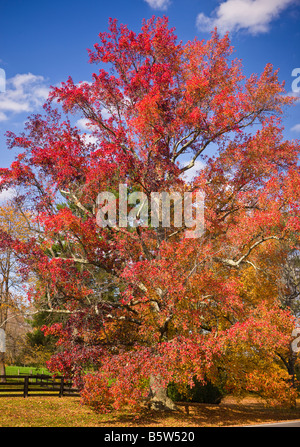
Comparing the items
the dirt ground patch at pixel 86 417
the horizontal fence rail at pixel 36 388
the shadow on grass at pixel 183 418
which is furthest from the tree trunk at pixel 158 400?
the horizontal fence rail at pixel 36 388

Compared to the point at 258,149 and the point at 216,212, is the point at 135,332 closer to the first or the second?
the point at 216,212

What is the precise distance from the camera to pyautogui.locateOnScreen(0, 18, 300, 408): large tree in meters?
11.9

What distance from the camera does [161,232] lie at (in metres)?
14.5

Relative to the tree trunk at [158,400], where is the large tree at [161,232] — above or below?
above

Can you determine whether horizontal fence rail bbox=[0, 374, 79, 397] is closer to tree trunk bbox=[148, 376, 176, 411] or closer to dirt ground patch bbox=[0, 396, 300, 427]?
dirt ground patch bbox=[0, 396, 300, 427]

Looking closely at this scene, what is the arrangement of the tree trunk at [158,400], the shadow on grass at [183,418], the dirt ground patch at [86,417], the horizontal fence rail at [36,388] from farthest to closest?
the horizontal fence rail at [36,388], the tree trunk at [158,400], the shadow on grass at [183,418], the dirt ground patch at [86,417]

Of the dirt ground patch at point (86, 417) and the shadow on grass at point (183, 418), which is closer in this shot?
the dirt ground patch at point (86, 417)

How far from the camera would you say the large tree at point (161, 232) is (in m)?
11.9

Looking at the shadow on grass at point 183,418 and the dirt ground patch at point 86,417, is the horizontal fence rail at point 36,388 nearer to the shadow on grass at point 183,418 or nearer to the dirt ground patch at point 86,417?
the dirt ground patch at point 86,417

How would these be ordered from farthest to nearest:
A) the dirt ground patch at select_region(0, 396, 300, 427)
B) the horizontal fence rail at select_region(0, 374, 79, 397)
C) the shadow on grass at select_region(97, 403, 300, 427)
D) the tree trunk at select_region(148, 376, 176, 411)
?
the horizontal fence rail at select_region(0, 374, 79, 397), the tree trunk at select_region(148, 376, 176, 411), the shadow on grass at select_region(97, 403, 300, 427), the dirt ground patch at select_region(0, 396, 300, 427)

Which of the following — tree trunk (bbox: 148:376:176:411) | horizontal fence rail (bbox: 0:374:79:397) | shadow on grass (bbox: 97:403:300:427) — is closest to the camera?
shadow on grass (bbox: 97:403:300:427)

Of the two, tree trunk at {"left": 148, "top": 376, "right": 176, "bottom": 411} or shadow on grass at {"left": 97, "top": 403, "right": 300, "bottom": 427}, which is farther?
tree trunk at {"left": 148, "top": 376, "right": 176, "bottom": 411}

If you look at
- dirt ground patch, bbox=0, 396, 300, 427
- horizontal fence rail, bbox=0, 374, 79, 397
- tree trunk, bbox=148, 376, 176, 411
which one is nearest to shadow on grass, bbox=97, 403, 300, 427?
dirt ground patch, bbox=0, 396, 300, 427
